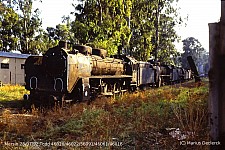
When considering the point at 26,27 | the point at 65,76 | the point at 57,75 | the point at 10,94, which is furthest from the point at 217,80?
the point at 26,27

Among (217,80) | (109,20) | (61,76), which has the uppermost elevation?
(109,20)

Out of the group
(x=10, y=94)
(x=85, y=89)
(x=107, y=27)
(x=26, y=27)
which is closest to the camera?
(x=85, y=89)

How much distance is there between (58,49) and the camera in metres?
11.3

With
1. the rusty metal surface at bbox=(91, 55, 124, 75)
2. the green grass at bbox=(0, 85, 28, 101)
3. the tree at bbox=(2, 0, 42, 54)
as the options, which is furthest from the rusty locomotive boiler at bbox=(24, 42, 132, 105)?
the tree at bbox=(2, 0, 42, 54)

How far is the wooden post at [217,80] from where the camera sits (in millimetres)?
2221

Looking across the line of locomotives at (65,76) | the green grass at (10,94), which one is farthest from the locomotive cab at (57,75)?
the green grass at (10,94)

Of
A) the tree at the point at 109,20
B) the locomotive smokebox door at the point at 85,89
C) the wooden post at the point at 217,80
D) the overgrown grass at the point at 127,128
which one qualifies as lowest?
the overgrown grass at the point at 127,128

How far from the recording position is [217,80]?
7.31ft

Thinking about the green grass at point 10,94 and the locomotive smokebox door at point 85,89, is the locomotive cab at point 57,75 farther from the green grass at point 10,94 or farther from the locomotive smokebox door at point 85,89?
the green grass at point 10,94

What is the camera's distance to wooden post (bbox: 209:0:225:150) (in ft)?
7.29

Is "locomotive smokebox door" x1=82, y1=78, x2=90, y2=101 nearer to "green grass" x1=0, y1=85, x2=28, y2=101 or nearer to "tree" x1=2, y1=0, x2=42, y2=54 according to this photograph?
"green grass" x1=0, y1=85, x2=28, y2=101

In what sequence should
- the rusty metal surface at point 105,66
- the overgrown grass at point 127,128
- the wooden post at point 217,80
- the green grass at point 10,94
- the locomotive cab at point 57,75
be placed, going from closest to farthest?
the wooden post at point 217,80 < the overgrown grass at point 127,128 < the locomotive cab at point 57,75 < the rusty metal surface at point 105,66 < the green grass at point 10,94

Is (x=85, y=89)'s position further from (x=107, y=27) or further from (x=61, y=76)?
(x=107, y=27)

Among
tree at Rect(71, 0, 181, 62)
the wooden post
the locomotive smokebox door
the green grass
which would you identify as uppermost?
tree at Rect(71, 0, 181, 62)
